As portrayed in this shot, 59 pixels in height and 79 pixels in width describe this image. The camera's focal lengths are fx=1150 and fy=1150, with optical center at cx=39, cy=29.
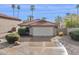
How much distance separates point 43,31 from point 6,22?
0.58 metres

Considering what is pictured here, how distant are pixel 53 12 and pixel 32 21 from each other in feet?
1.15

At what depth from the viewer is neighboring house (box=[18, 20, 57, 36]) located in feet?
57.6

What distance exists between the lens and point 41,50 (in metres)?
17.5

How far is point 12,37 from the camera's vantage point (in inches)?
690

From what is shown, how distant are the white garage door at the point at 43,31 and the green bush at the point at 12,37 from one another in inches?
10.3

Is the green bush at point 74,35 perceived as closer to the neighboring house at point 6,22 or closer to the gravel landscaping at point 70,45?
the gravel landscaping at point 70,45

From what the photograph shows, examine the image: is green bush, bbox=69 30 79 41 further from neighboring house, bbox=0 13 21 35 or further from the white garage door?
neighboring house, bbox=0 13 21 35

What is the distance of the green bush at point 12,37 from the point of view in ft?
57.5

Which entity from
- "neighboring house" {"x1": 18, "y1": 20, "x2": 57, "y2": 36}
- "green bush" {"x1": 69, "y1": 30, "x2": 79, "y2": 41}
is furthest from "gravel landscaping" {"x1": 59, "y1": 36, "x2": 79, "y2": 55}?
"neighboring house" {"x1": 18, "y1": 20, "x2": 57, "y2": 36}

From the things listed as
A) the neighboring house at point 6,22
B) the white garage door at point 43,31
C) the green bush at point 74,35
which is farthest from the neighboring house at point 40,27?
the green bush at point 74,35

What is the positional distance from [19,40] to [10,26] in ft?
→ 0.83

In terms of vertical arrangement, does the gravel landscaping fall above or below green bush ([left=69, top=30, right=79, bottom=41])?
below

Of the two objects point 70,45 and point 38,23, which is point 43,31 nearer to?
point 38,23
